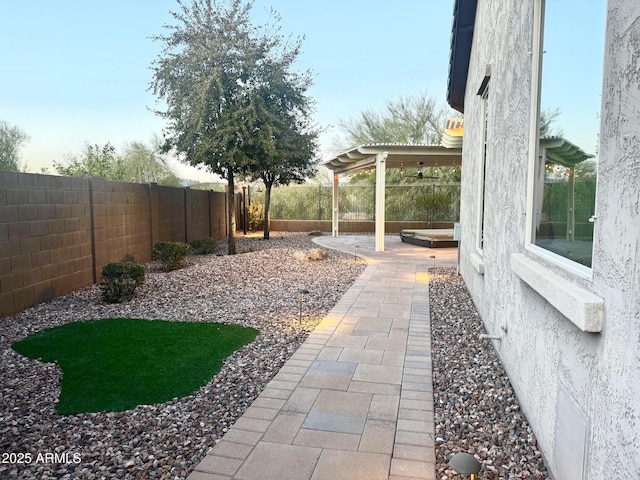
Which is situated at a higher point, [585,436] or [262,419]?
[585,436]

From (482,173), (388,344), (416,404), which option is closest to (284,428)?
(416,404)

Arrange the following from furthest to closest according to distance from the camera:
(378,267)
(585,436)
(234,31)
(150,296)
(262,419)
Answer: (234,31)
(378,267)
(150,296)
(262,419)
(585,436)

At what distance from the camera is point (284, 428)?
9.83 ft

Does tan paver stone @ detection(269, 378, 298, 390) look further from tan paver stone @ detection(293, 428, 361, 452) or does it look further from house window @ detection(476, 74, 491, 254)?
house window @ detection(476, 74, 491, 254)

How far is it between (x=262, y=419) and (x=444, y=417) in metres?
1.29

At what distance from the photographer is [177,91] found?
1095 cm

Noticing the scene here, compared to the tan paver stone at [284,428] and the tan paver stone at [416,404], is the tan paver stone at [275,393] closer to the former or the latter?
the tan paver stone at [284,428]

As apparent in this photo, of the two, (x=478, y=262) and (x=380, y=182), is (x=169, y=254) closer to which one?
(x=380, y=182)

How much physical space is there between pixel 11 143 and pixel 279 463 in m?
21.4

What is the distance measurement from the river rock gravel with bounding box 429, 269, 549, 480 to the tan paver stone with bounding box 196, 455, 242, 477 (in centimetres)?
116

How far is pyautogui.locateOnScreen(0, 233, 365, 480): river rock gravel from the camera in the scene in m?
2.66

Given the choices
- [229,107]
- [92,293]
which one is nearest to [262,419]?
[92,293]

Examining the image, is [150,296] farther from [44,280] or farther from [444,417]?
[444,417]

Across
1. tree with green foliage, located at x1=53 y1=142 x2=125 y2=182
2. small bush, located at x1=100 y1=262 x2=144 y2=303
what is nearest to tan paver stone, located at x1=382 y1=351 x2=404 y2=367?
small bush, located at x1=100 y1=262 x2=144 y2=303
